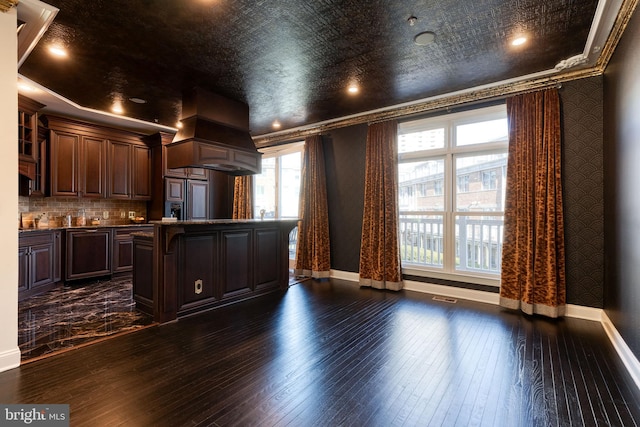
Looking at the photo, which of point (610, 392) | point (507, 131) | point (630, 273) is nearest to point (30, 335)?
point (610, 392)

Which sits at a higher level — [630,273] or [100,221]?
[100,221]

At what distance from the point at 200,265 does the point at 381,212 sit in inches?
110

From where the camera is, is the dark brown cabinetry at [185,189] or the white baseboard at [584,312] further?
the dark brown cabinetry at [185,189]

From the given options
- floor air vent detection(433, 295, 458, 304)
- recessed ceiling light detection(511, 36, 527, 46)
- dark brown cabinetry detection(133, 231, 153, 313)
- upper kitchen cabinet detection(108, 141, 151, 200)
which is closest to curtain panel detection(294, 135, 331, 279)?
floor air vent detection(433, 295, 458, 304)

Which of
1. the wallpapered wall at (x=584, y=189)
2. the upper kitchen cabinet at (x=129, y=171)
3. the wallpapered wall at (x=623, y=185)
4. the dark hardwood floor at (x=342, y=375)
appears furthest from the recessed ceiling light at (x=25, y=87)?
the wallpapered wall at (x=584, y=189)

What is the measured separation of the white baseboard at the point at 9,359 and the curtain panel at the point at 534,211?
4.90 metres

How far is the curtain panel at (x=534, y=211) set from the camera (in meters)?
3.52

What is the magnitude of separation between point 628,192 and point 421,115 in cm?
274

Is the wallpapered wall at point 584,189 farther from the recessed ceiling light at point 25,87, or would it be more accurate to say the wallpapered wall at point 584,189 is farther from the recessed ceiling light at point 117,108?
the recessed ceiling light at point 25,87

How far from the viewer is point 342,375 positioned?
2.28 m

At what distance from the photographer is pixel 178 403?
1.93m

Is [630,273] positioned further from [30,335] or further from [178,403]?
[30,335]

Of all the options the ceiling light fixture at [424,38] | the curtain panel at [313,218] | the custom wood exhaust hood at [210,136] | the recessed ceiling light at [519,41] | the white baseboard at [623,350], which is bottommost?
the white baseboard at [623,350]

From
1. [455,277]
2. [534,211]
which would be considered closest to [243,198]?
[455,277]
